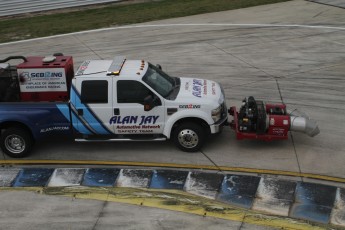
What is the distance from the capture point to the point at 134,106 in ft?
33.9

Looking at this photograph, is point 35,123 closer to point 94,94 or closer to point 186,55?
point 94,94

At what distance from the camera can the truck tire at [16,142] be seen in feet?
34.4

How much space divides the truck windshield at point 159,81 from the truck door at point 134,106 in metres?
0.20

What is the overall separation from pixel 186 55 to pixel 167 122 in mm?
7810

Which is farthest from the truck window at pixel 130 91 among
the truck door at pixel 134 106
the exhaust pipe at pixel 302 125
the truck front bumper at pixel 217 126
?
the exhaust pipe at pixel 302 125

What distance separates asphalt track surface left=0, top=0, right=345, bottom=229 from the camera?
34.5 ft

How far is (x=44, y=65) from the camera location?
10.7 meters

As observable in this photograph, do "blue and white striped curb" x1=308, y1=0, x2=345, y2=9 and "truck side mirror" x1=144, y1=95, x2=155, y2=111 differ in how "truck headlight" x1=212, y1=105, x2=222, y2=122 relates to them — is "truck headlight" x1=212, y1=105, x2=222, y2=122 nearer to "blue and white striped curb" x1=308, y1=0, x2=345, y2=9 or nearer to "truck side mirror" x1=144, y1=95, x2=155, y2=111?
"truck side mirror" x1=144, y1=95, x2=155, y2=111

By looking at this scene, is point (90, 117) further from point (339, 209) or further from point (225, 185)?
point (339, 209)

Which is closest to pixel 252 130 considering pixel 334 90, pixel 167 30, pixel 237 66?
pixel 334 90

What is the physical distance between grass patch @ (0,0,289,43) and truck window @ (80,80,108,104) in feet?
39.9

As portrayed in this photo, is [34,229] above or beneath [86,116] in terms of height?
beneath

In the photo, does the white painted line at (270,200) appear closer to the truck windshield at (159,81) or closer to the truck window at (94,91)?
the truck windshield at (159,81)

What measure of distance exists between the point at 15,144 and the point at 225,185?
15.8 feet
